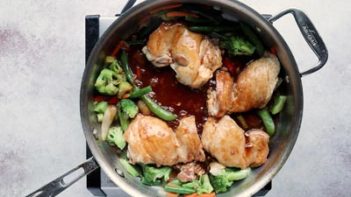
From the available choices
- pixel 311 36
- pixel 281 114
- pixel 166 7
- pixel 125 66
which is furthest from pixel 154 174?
pixel 311 36

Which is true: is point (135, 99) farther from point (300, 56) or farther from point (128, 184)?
point (300, 56)

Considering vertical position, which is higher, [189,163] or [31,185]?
[189,163]

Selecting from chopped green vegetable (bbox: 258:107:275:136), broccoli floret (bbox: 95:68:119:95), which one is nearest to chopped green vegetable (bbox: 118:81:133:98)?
broccoli floret (bbox: 95:68:119:95)

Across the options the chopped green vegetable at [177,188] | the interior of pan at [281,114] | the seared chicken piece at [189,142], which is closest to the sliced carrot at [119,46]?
the interior of pan at [281,114]

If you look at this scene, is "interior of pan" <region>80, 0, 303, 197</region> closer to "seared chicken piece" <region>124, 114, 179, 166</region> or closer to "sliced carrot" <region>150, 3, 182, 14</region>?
"sliced carrot" <region>150, 3, 182, 14</region>

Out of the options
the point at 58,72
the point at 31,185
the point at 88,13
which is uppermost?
the point at 88,13

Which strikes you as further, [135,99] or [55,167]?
[55,167]

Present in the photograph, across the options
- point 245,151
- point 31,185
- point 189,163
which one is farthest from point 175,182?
point 31,185
